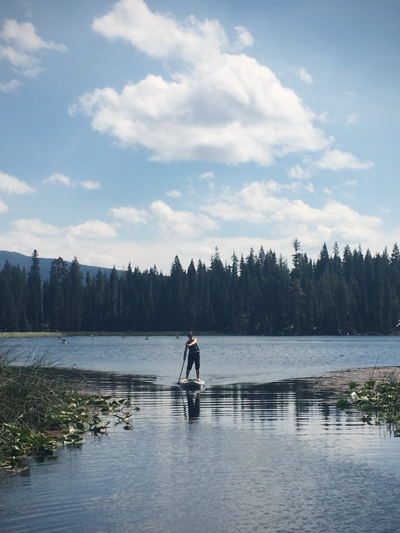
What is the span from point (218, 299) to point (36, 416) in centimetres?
14922

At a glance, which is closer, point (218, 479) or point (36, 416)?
point (218, 479)

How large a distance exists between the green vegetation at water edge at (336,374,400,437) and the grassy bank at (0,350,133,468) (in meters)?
7.04

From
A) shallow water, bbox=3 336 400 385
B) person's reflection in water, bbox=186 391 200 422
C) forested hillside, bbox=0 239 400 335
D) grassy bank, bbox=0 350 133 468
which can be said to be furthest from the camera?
forested hillside, bbox=0 239 400 335

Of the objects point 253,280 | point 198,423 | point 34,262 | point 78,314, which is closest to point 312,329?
point 253,280

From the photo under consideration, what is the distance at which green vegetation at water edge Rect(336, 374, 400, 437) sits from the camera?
17.5 m

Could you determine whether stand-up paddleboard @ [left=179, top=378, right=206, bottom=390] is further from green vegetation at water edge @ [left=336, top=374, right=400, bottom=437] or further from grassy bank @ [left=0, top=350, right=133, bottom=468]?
grassy bank @ [left=0, top=350, right=133, bottom=468]

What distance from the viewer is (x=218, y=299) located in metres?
164

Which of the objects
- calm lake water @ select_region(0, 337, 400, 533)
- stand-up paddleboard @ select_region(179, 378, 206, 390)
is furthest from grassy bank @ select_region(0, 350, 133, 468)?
stand-up paddleboard @ select_region(179, 378, 206, 390)

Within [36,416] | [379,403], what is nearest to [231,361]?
[379,403]

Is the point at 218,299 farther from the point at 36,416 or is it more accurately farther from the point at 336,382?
the point at 36,416

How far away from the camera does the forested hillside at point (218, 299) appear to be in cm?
14812

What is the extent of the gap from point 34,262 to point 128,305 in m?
27.3

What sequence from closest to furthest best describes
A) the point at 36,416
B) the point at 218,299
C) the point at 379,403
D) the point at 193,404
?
the point at 36,416, the point at 379,403, the point at 193,404, the point at 218,299

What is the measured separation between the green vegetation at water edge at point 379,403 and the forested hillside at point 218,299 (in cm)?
12639
